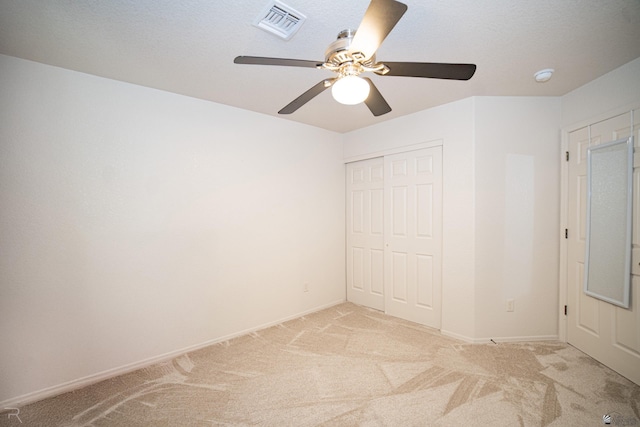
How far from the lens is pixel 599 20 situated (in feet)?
5.55

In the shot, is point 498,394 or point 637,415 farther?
point 498,394

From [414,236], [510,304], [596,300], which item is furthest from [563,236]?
[414,236]


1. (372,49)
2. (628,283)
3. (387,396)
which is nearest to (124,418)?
(387,396)

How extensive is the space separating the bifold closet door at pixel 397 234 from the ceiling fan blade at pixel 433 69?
1.85 m

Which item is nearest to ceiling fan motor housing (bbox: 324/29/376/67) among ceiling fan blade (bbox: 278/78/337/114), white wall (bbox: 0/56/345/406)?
ceiling fan blade (bbox: 278/78/337/114)

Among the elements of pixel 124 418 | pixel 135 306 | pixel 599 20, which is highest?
pixel 599 20

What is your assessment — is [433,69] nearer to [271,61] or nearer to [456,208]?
[271,61]

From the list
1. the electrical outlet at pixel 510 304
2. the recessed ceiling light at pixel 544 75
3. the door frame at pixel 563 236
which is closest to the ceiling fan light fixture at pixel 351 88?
the recessed ceiling light at pixel 544 75

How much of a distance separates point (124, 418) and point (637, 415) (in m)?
3.31

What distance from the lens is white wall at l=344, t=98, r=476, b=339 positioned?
2.90 metres

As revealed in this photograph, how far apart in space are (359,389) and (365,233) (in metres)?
2.17

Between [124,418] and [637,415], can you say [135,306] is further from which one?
Result: [637,415]

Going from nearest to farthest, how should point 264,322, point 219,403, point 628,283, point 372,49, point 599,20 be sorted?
point 372,49 → point 599,20 → point 219,403 → point 628,283 → point 264,322

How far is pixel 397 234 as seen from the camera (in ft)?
11.8
